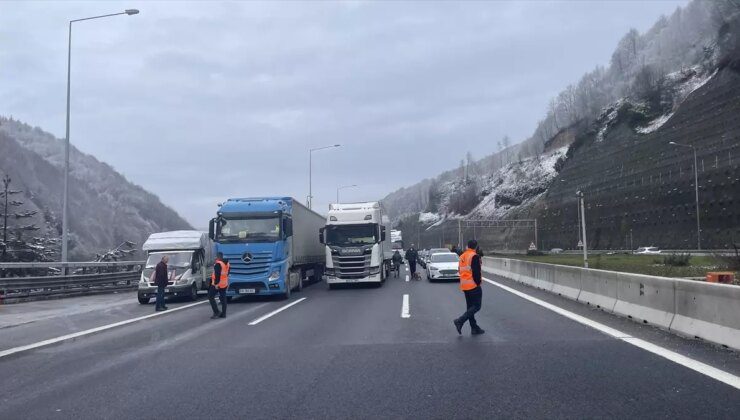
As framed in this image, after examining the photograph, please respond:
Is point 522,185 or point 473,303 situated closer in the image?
point 473,303

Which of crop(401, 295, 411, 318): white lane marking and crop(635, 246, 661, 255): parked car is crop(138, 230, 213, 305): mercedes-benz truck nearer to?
crop(401, 295, 411, 318): white lane marking

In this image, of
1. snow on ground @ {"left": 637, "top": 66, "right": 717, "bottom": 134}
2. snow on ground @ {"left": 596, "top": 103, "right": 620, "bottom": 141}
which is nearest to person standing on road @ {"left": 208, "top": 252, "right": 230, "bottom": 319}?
snow on ground @ {"left": 637, "top": 66, "right": 717, "bottom": 134}

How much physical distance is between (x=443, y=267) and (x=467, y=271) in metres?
19.0

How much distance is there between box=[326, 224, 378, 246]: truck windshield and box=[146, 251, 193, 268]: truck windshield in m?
6.03

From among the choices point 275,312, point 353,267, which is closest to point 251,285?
point 275,312

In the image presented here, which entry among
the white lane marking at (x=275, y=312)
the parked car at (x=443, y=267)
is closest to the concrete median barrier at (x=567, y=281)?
the white lane marking at (x=275, y=312)

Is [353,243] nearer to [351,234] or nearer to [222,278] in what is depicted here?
[351,234]

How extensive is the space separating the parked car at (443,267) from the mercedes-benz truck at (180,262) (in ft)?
33.8

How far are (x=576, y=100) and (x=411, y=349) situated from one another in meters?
148

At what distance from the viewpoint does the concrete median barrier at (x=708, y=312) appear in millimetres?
9789

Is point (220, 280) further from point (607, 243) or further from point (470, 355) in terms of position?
point (607, 243)

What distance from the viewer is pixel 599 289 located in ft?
54.4

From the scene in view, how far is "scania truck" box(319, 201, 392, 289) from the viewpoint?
91.9 ft

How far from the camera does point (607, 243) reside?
68.9 metres
